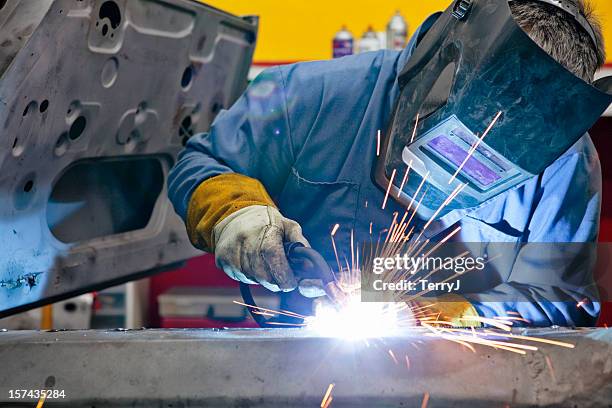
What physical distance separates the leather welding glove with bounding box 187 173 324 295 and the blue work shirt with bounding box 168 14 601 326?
9cm

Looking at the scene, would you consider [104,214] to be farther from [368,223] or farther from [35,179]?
[368,223]

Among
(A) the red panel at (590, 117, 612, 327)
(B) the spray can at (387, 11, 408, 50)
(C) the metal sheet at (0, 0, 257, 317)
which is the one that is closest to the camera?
(C) the metal sheet at (0, 0, 257, 317)

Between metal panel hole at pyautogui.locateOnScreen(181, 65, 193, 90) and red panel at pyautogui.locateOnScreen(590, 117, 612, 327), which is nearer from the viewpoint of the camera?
metal panel hole at pyautogui.locateOnScreen(181, 65, 193, 90)

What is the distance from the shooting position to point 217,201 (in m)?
1.88

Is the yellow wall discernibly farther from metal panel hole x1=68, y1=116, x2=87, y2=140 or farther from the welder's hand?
the welder's hand

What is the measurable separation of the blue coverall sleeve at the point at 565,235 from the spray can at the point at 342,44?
210 cm

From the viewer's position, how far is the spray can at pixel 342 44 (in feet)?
12.9

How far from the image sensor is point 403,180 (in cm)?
178

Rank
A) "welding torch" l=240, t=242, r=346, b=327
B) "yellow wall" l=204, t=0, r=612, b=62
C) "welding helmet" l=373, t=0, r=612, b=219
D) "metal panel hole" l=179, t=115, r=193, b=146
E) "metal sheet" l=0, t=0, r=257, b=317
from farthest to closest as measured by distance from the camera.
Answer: "yellow wall" l=204, t=0, r=612, b=62, "metal panel hole" l=179, t=115, r=193, b=146, "metal sheet" l=0, t=0, r=257, b=317, "welding torch" l=240, t=242, r=346, b=327, "welding helmet" l=373, t=0, r=612, b=219

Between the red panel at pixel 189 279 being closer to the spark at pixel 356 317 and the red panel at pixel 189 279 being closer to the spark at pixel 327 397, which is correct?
the spark at pixel 356 317

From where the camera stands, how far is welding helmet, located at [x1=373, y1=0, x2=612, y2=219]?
4.70 ft

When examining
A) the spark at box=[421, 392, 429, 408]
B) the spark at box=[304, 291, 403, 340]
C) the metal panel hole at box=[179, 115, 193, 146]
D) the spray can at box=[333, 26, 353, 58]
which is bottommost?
the spark at box=[421, 392, 429, 408]

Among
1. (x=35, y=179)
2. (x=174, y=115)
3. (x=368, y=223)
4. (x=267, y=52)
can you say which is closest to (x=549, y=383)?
(x=368, y=223)

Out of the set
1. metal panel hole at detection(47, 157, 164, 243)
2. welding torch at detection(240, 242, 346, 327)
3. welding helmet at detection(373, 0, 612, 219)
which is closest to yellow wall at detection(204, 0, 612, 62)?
metal panel hole at detection(47, 157, 164, 243)
